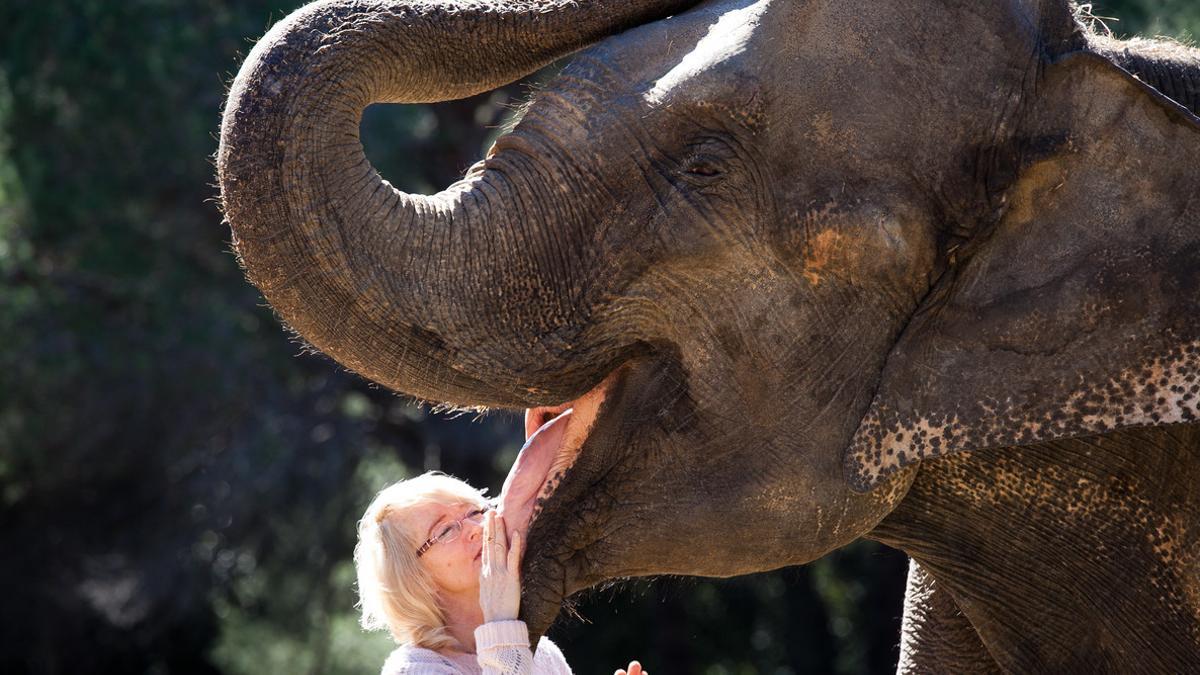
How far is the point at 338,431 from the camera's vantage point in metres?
14.7

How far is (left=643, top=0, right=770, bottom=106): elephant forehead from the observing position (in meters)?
2.64

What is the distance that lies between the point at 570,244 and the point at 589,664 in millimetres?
15412

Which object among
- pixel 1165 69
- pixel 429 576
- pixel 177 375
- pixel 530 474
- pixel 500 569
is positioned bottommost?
pixel 177 375

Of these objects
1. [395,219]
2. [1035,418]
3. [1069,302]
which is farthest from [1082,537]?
[395,219]

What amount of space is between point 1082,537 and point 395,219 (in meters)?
1.27

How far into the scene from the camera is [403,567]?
3.84 meters

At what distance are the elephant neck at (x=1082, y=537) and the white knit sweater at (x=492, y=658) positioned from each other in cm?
70

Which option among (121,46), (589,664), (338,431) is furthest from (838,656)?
(121,46)

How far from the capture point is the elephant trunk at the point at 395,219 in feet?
8.00

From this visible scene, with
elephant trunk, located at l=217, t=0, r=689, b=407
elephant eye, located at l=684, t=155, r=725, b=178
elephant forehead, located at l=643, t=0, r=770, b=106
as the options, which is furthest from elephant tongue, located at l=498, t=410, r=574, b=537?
elephant forehead, located at l=643, t=0, r=770, b=106

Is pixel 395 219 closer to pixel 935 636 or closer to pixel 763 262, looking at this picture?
pixel 763 262

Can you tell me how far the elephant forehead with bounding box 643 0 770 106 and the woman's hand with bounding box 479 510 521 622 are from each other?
0.74 metres

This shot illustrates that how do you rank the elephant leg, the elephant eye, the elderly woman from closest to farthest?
1. the elephant eye
2. the elephant leg
3. the elderly woman

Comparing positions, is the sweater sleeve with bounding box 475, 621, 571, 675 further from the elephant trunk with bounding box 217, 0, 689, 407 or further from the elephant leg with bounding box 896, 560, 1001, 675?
the elephant leg with bounding box 896, 560, 1001, 675
